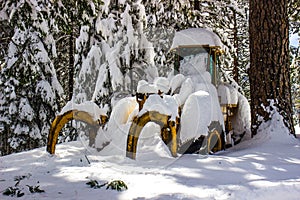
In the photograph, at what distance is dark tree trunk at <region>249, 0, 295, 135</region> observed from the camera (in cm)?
558

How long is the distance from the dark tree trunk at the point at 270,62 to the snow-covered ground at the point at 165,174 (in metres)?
0.72

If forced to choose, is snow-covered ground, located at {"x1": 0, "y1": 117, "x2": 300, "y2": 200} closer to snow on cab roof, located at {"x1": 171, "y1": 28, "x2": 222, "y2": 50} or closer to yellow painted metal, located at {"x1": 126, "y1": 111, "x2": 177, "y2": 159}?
yellow painted metal, located at {"x1": 126, "y1": 111, "x2": 177, "y2": 159}

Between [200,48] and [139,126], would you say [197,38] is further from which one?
[139,126]

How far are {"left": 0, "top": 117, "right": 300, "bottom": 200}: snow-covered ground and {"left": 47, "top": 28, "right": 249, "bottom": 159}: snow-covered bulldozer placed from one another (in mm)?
511

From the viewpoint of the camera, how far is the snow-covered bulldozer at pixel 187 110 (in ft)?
14.7

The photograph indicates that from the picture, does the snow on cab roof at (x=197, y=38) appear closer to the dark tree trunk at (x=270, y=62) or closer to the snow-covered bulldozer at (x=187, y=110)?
the snow-covered bulldozer at (x=187, y=110)

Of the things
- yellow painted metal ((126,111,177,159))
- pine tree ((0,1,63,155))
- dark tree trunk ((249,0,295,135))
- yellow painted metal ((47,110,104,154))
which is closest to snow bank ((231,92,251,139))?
dark tree trunk ((249,0,295,135))

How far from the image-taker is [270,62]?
223 inches

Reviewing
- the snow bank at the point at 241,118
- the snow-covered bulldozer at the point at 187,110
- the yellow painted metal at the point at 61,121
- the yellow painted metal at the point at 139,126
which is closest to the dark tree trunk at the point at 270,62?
the snow-covered bulldozer at the point at 187,110

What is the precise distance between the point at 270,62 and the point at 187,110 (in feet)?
6.52

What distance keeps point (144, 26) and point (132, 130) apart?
577 cm

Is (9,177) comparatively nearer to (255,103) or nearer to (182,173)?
(182,173)

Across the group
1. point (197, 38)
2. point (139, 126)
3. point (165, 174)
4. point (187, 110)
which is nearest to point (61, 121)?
point (139, 126)

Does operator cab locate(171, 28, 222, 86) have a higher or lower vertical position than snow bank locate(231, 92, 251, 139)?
higher
